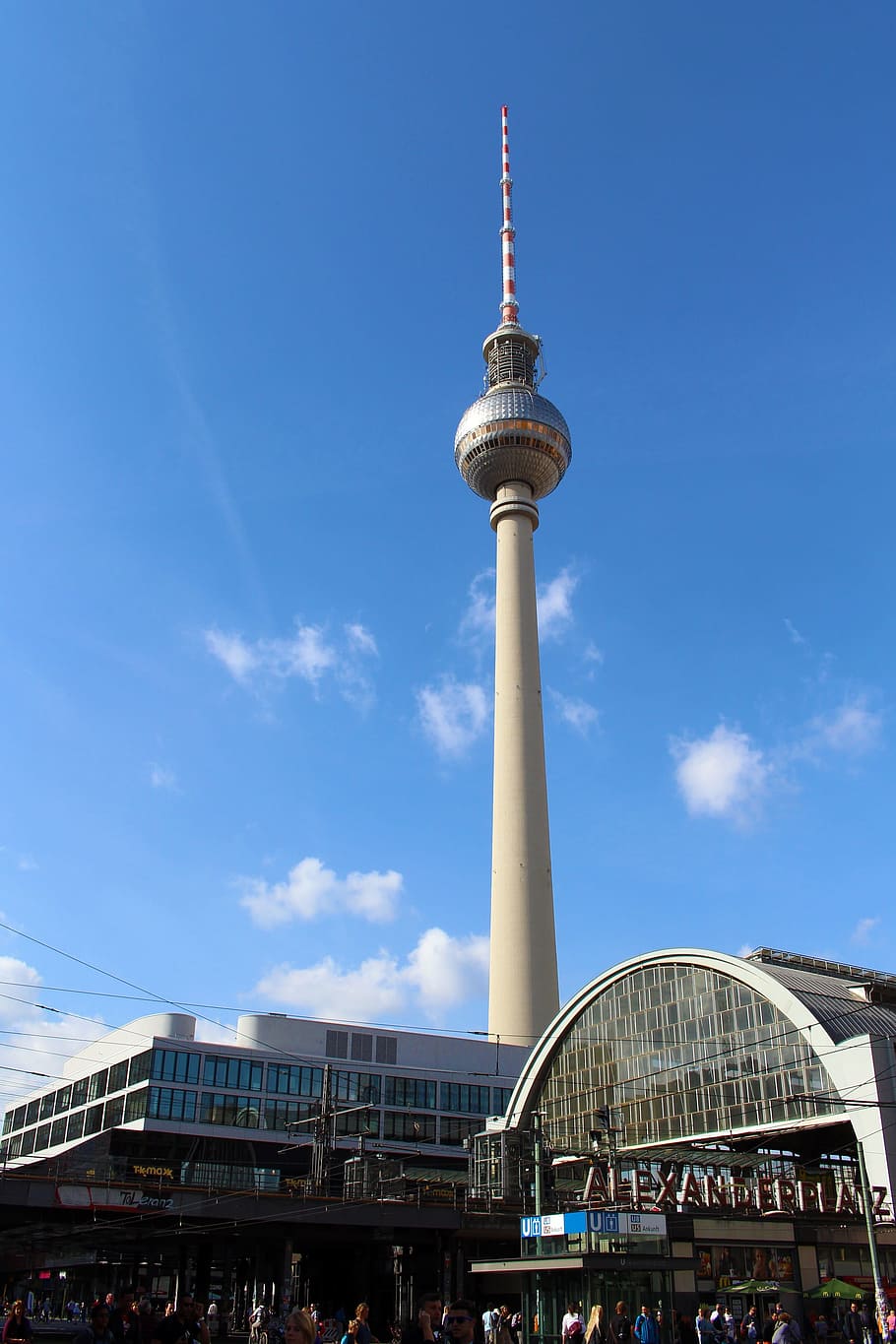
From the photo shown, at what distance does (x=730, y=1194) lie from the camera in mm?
42438

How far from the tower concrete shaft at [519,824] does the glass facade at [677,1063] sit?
2056 centimetres

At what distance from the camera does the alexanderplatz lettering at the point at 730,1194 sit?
41281 mm

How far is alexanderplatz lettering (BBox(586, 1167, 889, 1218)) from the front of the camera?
4128 cm

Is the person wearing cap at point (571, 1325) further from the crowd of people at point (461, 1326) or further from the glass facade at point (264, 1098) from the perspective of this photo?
the glass facade at point (264, 1098)

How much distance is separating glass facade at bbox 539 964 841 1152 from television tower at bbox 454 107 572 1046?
21.3 m

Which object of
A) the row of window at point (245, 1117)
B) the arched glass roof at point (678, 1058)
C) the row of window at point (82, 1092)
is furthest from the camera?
the row of window at point (82, 1092)

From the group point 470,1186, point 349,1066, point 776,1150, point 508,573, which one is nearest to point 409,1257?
point 470,1186

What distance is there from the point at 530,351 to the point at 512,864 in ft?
176

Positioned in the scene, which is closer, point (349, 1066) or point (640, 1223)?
point (640, 1223)

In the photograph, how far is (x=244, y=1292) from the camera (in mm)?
77250

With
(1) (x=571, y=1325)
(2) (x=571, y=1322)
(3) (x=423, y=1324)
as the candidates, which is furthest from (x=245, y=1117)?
(3) (x=423, y=1324)

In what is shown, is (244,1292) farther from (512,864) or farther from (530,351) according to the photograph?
(530,351)

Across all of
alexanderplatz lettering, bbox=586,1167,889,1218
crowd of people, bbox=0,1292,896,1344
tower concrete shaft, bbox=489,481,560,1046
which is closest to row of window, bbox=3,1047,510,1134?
tower concrete shaft, bbox=489,481,560,1046

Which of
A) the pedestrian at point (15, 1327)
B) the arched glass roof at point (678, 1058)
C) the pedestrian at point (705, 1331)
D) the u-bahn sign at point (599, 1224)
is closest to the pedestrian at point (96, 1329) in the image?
the pedestrian at point (15, 1327)
